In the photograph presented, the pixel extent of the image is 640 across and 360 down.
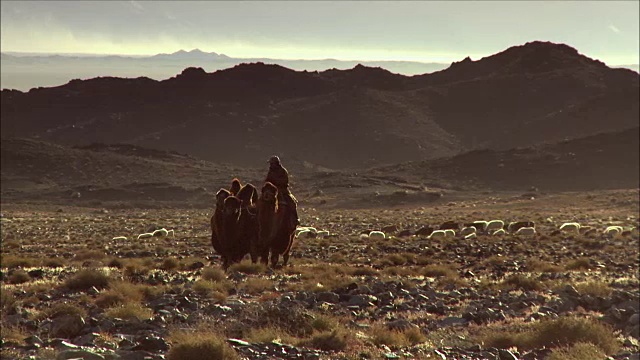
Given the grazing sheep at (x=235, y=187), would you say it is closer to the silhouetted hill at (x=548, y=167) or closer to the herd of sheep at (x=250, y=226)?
the herd of sheep at (x=250, y=226)

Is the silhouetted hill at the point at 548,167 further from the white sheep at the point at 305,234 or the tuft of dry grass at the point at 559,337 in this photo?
the tuft of dry grass at the point at 559,337

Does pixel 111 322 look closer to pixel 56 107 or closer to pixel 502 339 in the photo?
pixel 502 339

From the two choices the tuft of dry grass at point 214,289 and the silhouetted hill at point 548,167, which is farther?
the silhouetted hill at point 548,167

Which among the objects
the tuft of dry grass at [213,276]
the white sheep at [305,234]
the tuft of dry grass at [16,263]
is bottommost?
the white sheep at [305,234]

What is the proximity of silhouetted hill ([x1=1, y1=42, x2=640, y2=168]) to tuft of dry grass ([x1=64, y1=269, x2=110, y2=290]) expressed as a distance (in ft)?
410

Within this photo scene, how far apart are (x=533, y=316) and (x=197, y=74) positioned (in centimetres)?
18169

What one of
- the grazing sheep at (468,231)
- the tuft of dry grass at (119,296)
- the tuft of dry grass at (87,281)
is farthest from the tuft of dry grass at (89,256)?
the grazing sheep at (468,231)

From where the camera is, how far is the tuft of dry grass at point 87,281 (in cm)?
1393

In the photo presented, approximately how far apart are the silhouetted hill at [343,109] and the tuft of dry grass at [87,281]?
4918 inches

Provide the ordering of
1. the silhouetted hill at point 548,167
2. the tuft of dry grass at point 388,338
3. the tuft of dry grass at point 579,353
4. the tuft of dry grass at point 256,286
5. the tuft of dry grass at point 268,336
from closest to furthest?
the tuft of dry grass at point 579,353 → the tuft of dry grass at point 268,336 → the tuft of dry grass at point 388,338 → the tuft of dry grass at point 256,286 → the silhouetted hill at point 548,167

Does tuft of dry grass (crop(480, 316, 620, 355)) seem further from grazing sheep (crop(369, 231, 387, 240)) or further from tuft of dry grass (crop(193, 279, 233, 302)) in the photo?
grazing sheep (crop(369, 231, 387, 240))

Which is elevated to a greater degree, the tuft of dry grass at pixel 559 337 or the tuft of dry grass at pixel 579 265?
the tuft of dry grass at pixel 559 337

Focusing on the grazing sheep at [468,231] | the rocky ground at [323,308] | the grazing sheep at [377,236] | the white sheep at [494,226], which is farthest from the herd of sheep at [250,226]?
the white sheep at [494,226]

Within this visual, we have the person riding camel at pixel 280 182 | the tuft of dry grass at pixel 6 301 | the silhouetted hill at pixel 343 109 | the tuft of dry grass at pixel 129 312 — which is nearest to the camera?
the tuft of dry grass at pixel 129 312
